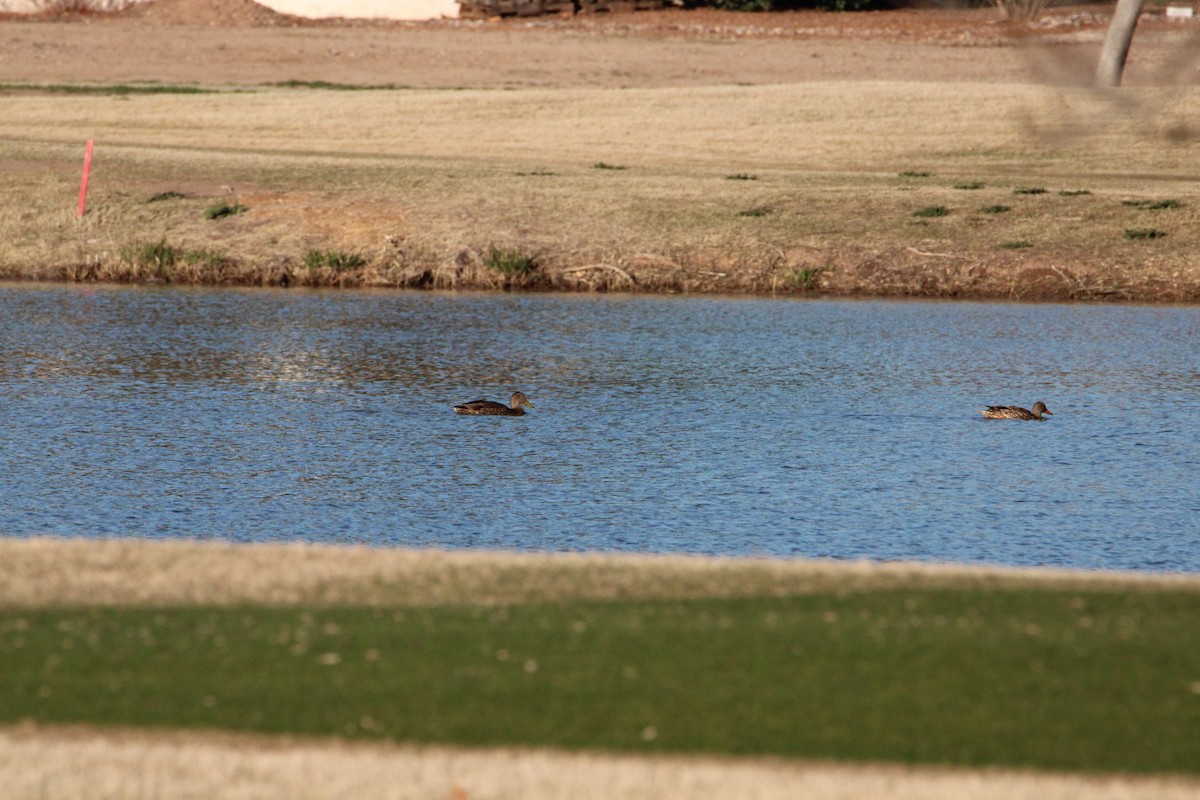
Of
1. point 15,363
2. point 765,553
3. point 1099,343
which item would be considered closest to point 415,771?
point 765,553

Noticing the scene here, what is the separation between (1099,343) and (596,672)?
52.1ft

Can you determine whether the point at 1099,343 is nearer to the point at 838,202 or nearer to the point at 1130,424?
the point at 1130,424

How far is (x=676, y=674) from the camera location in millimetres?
6477

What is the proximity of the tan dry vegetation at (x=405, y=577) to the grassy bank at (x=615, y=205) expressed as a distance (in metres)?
12.8

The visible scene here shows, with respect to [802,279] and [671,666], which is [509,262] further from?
[671,666]

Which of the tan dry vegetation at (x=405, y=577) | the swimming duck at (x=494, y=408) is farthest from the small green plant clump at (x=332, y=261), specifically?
the tan dry vegetation at (x=405, y=577)

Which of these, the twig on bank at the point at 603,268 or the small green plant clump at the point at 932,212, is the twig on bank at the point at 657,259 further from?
the small green plant clump at the point at 932,212

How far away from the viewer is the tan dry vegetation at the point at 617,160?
26.2 metres

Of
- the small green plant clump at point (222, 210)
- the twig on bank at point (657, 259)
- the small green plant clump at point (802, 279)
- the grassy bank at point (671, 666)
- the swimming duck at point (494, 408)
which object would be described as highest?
the grassy bank at point (671, 666)

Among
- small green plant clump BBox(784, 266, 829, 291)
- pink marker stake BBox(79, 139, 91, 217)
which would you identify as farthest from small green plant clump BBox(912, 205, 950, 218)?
pink marker stake BBox(79, 139, 91, 217)

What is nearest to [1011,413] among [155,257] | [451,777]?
[451,777]

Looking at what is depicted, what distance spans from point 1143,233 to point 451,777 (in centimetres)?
2431

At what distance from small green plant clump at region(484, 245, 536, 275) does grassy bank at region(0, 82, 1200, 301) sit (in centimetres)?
3

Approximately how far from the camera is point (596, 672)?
21.2ft
